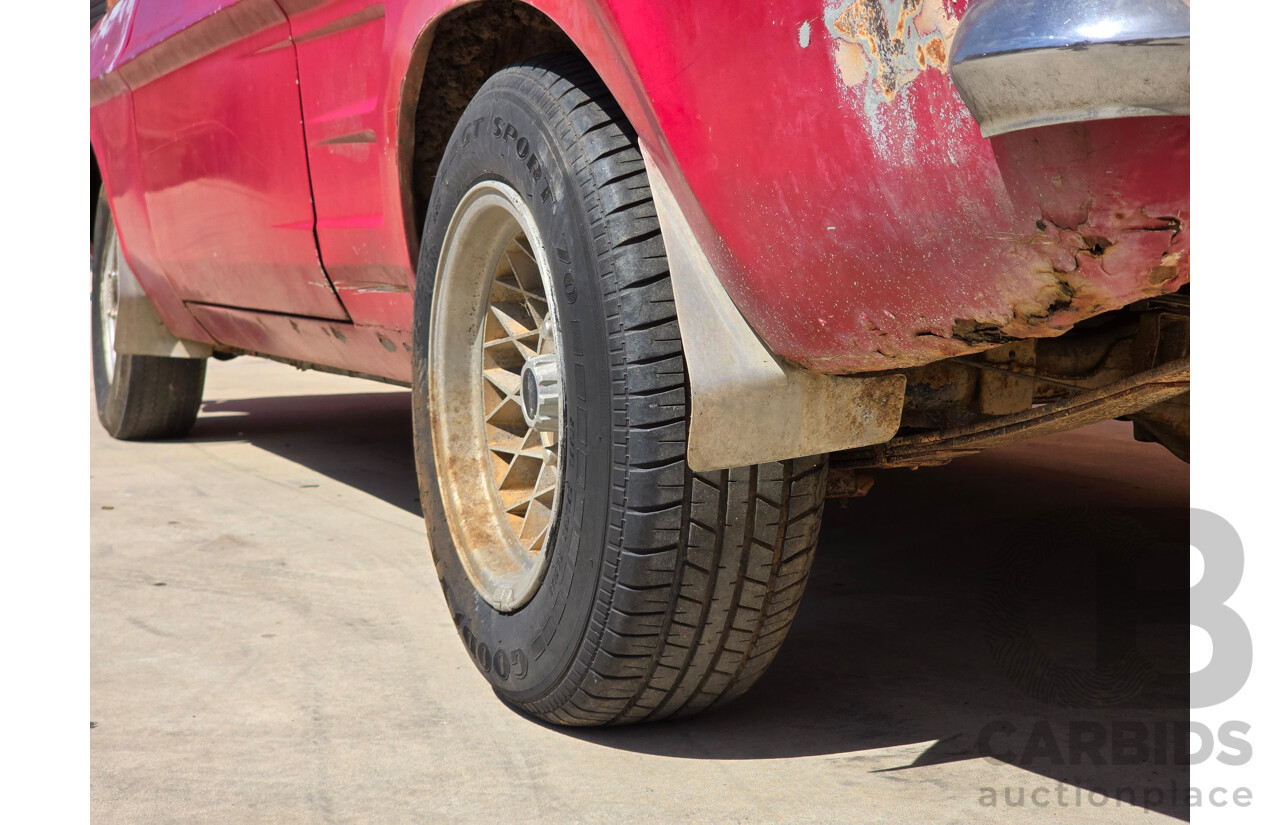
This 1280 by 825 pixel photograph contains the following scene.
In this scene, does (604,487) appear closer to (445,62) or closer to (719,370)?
(719,370)

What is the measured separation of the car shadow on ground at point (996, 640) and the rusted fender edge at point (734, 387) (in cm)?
58

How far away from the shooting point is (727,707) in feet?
7.08

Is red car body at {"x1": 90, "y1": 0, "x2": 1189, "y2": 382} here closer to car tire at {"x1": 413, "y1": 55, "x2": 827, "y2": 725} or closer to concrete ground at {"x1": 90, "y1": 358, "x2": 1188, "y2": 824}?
car tire at {"x1": 413, "y1": 55, "x2": 827, "y2": 725}

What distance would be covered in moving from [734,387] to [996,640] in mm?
1103

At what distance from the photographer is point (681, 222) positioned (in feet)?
5.59

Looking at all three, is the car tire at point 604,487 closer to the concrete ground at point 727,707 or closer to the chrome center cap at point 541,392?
the chrome center cap at point 541,392

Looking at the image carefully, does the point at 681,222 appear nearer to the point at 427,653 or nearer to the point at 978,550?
the point at 427,653

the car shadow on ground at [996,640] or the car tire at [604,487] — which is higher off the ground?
the car tire at [604,487]

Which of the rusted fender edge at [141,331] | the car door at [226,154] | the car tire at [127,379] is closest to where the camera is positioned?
the car door at [226,154]

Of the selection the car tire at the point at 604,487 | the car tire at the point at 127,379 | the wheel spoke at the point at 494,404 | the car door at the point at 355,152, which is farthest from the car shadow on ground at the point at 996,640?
the car tire at the point at 127,379

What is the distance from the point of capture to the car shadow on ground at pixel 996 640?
1.95 meters

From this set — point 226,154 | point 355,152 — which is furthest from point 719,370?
point 226,154

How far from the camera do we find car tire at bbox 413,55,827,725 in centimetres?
177

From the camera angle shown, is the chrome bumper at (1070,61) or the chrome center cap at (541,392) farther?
the chrome center cap at (541,392)
